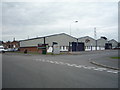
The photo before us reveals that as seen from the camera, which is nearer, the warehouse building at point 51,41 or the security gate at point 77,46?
the warehouse building at point 51,41

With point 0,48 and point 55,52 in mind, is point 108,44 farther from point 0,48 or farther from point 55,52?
point 0,48

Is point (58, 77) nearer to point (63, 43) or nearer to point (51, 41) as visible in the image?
point (51, 41)

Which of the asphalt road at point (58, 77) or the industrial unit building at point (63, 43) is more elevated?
the industrial unit building at point (63, 43)

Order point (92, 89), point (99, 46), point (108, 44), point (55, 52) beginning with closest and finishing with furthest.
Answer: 1. point (92, 89)
2. point (55, 52)
3. point (99, 46)
4. point (108, 44)

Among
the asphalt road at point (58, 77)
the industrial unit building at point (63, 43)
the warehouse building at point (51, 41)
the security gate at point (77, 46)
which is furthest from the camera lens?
the security gate at point (77, 46)

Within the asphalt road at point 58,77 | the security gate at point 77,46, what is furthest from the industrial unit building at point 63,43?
the asphalt road at point 58,77

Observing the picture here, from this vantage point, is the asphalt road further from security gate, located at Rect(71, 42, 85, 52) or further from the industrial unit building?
security gate, located at Rect(71, 42, 85, 52)

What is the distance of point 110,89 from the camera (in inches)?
221

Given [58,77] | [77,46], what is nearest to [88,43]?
[77,46]

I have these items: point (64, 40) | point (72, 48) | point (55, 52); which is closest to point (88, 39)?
point (72, 48)

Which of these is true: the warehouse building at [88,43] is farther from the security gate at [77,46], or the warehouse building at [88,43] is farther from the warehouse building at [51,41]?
the warehouse building at [51,41]

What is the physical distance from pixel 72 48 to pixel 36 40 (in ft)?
48.7

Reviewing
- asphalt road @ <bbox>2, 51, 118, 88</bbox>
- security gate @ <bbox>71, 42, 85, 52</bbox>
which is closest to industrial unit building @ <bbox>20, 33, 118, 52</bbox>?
security gate @ <bbox>71, 42, 85, 52</bbox>

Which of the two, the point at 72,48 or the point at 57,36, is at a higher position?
the point at 57,36
